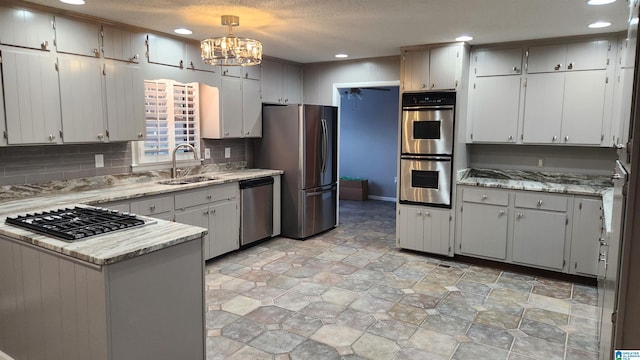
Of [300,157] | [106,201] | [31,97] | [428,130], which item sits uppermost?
[31,97]

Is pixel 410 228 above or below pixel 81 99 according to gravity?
below

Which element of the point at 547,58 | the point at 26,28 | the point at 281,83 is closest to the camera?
the point at 26,28

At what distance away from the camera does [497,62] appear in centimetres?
480

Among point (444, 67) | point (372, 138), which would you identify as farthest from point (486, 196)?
point (372, 138)

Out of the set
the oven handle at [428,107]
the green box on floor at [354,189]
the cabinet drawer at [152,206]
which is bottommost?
the green box on floor at [354,189]

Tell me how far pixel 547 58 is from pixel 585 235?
188 centimetres

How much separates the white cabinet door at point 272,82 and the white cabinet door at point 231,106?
0.49m

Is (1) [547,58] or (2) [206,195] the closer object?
(1) [547,58]

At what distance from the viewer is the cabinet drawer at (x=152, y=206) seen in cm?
390

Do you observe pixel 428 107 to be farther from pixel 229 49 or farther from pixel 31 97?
pixel 31 97

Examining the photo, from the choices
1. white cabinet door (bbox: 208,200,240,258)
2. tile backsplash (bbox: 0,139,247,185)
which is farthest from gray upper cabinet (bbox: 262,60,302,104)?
tile backsplash (bbox: 0,139,247,185)

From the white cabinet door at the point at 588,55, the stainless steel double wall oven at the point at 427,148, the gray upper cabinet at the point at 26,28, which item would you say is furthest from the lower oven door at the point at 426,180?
the gray upper cabinet at the point at 26,28

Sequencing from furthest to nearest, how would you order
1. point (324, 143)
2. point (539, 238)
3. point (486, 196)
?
point (324, 143) → point (486, 196) → point (539, 238)

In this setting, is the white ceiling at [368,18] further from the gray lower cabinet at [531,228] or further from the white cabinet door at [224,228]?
the white cabinet door at [224,228]
